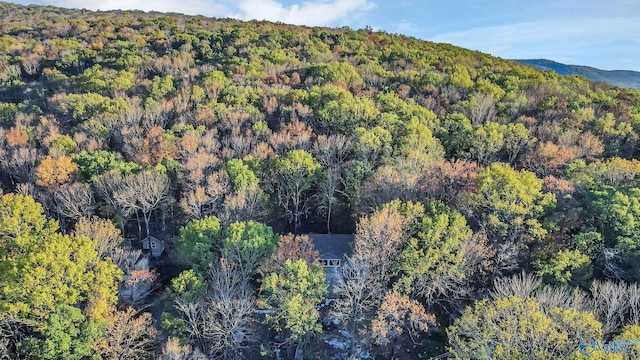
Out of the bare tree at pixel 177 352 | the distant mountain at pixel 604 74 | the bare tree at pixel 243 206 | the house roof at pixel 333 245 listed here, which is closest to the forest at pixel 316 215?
the bare tree at pixel 177 352

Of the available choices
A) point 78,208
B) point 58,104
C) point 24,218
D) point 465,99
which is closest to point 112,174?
point 78,208

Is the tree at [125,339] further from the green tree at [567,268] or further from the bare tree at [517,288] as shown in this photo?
the green tree at [567,268]

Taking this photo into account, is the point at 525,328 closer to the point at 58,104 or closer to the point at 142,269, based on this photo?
the point at 142,269

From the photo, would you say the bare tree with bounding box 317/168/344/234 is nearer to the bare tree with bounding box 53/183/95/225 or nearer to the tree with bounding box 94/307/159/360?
the tree with bounding box 94/307/159/360

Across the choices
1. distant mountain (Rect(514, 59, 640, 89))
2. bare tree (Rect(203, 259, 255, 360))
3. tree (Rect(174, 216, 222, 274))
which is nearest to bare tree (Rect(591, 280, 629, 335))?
bare tree (Rect(203, 259, 255, 360))

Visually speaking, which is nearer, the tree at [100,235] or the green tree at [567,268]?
the green tree at [567,268]

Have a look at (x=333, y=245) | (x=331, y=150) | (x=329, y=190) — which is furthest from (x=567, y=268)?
(x=331, y=150)

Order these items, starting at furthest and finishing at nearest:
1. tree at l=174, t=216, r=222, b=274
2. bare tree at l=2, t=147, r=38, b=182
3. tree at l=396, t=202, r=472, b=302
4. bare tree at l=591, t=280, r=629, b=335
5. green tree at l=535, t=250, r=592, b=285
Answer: bare tree at l=2, t=147, r=38, b=182
tree at l=174, t=216, r=222, b=274
tree at l=396, t=202, r=472, b=302
green tree at l=535, t=250, r=592, b=285
bare tree at l=591, t=280, r=629, b=335
